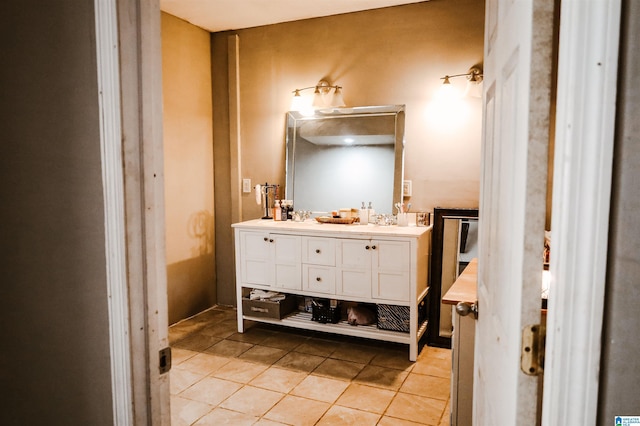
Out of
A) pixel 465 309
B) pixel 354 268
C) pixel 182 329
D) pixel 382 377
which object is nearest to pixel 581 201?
pixel 465 309

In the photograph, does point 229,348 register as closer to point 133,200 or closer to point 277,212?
point 277,212

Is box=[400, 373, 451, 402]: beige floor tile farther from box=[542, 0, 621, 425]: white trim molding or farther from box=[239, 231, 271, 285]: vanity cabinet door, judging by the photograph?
box=[542, 0, 621, 425]: white trim molding

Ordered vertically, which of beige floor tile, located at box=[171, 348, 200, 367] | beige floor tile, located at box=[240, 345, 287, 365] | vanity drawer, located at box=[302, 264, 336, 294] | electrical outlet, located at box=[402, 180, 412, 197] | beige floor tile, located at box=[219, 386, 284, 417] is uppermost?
electrical outlet, located at box=[402, 180, 412, 197]

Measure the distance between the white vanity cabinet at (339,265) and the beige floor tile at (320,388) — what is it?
561 mm

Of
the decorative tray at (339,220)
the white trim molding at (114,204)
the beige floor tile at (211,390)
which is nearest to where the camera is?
the white trim molding at (114,204)

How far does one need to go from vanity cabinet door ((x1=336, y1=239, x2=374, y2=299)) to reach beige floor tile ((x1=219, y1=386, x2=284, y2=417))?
0.97 meters

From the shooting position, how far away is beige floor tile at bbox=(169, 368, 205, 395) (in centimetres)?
292

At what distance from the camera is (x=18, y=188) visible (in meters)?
1.11

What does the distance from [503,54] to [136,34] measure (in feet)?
2.88

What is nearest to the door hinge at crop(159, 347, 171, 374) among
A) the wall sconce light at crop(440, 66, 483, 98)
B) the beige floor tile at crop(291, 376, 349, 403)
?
the beige floor tile at crop(291, 376, 349, 403)

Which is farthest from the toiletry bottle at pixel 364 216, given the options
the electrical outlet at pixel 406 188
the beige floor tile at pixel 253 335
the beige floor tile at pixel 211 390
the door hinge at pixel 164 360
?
the door hinge at pixel 164 360

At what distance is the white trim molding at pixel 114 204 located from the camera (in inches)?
39.8

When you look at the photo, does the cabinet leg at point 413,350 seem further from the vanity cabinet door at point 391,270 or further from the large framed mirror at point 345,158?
the large framed mirror at point 345,158

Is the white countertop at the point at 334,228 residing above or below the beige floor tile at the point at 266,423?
above
